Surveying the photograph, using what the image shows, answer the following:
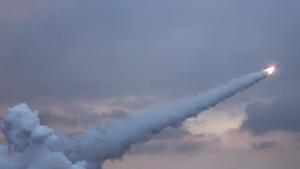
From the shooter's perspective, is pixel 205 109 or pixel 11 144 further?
pixel 11 144

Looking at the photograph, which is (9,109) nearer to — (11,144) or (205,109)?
(11,144)

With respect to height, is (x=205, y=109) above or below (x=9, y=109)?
below

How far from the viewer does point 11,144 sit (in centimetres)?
13050

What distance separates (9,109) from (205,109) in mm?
37409

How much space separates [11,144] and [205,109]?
39.1m

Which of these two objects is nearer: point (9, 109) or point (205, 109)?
point (205, 109)

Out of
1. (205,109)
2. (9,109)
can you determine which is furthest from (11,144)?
(205,109)

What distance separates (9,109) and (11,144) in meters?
7.36

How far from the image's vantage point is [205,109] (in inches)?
4638

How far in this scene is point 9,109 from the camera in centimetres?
12775
